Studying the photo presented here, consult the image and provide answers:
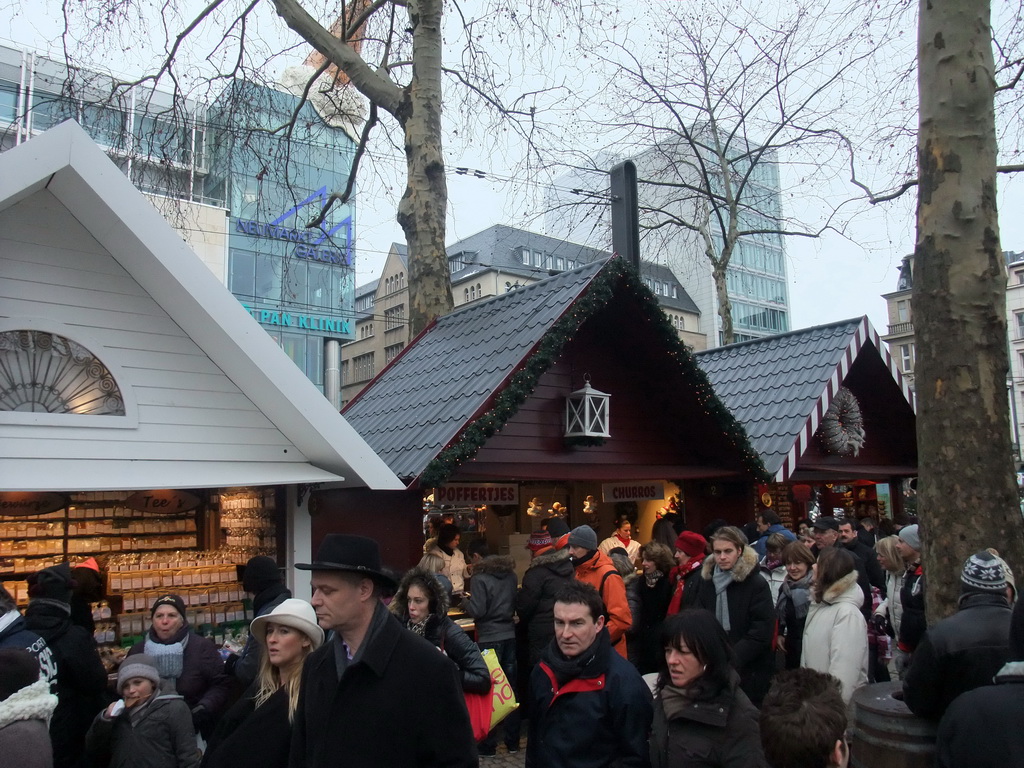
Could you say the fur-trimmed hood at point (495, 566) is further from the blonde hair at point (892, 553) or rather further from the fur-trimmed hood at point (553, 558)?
the blonde hair at point (892, 553)

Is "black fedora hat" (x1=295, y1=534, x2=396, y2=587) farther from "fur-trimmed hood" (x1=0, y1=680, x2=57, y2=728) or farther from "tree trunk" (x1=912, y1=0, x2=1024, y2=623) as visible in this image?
"tree trunk" (x1=912, y1=0, x2=1024, y2=623)

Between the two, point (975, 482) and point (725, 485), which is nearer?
point (975, 482)

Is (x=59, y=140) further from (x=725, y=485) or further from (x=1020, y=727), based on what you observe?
(x=725, y=485)

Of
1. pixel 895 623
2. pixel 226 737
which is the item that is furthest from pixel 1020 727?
pixel 895 623

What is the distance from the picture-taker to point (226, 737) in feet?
11.2

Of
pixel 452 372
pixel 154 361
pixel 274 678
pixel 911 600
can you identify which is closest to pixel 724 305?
pixel 452 372

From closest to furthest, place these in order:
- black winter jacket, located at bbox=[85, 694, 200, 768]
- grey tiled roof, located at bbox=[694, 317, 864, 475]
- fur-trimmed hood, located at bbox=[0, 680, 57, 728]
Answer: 1. fur-trimmed hood, located at bbox=[0, 680, 57, 728]
2. black winter jacket, located at bbox=[85, 694, 200, 768]
3. grey tiled roof, located at bbox=[694, 317, 864, 475]

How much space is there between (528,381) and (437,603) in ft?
10.1

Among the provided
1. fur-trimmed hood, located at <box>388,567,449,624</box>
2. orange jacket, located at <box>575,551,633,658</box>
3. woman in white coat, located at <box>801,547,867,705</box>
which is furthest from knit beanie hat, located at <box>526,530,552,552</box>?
woman in white coat, located at <box>801,547,867,705</box>

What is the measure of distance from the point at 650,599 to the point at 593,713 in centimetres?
411

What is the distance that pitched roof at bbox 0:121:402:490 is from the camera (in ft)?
17.8

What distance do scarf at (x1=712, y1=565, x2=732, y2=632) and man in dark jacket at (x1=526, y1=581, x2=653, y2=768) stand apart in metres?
2.19

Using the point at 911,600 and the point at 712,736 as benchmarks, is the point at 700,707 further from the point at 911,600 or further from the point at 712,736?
the point at 911,600

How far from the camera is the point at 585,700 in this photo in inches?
139
